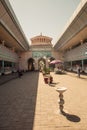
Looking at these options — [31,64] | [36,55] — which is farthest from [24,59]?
[31,64]

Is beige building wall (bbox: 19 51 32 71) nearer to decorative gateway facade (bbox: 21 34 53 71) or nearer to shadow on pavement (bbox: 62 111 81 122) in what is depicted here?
decorative gateway facade (bbox: 21 34 53 71)

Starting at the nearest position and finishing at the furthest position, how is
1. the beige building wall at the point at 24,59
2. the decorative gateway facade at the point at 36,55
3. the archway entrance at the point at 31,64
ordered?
the decorative gateway facade at the point at 36,55
the beige building wall at the point at 24,59
the archway entrance at the point at 31,64

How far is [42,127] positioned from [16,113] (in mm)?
1617

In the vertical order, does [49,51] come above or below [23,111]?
above

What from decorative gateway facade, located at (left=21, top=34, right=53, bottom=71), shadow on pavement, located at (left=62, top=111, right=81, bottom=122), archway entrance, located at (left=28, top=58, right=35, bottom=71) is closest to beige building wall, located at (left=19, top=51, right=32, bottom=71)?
decorative gateway facade, located at (left=21, top=34, right=53, bottom=71)

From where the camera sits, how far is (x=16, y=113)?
568 centimetres

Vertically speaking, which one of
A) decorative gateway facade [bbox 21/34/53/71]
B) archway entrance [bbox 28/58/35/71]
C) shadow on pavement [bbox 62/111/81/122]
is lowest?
shadow on pavement [bbox 62/111/81/122]

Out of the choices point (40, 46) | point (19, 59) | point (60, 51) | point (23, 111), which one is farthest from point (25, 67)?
point (23, 111)

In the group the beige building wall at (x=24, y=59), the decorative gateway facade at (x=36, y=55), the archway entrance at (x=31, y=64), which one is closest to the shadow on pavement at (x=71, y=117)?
the decorative gateway facade at (x=36, y=55)

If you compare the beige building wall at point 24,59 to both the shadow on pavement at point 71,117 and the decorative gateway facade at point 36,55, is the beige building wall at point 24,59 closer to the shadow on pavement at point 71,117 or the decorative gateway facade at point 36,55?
the decorative gateway facade at point 36,55

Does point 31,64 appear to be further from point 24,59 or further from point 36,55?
point 36,55

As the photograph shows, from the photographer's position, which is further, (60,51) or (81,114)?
(60,51)

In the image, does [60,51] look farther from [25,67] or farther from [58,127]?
[58,127]

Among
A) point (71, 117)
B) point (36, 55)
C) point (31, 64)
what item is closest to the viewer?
point (71, 117)
